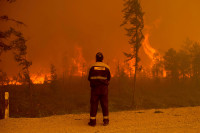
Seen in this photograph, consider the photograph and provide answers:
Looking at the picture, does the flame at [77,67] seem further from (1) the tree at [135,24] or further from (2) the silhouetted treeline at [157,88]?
(1) the tree at [135,24]

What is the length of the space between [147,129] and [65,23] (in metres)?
201

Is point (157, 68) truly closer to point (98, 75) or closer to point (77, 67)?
point (77, 67)

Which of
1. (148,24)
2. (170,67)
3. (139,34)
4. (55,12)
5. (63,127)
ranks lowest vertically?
(63,127)

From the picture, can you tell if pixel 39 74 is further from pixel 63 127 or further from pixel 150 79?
pixel 63 127

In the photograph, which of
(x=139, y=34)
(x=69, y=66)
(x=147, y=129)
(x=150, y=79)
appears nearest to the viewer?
(x=147, y=129)

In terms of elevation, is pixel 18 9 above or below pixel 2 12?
above

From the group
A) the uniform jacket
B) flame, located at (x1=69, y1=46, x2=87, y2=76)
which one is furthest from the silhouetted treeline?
the uniform jacket

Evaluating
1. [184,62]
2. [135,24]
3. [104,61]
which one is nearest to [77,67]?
[104,61]

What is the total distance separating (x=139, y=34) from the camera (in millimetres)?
32438

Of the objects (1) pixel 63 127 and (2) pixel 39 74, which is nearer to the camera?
(1) pixel 63 127

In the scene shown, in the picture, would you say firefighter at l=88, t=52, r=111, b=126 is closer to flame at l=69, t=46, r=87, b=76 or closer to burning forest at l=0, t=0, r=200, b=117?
burning forest at l=0, t=0, r=200, b=117

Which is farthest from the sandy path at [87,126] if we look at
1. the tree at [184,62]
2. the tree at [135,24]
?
the tree at [184,62]

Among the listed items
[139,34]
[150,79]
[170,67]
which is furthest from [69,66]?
[139,34]

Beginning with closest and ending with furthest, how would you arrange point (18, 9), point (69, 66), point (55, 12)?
point (69, 66) → point (18, 9) → point (55, 12)
